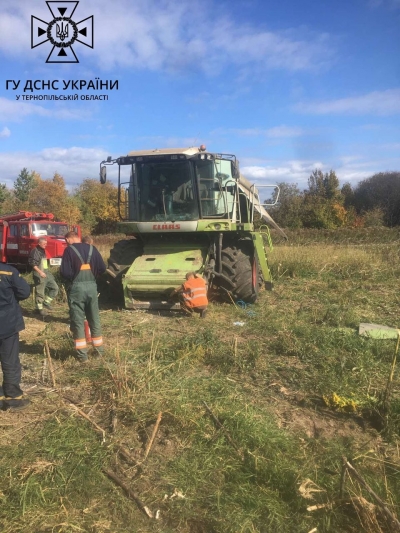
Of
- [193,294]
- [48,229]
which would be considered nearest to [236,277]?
[193,294]

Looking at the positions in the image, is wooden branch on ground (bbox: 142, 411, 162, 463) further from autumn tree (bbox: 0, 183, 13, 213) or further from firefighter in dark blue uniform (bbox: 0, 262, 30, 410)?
autumn tree (bbox: 0, 183, 13, 213)

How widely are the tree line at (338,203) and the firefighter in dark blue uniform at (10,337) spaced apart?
32.9m

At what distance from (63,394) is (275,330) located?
10.1 ft

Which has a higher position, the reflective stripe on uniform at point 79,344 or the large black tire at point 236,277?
the large black tire at point 236,277

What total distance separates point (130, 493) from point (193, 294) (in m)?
4.24

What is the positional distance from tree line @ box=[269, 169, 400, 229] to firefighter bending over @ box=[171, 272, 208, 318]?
97.5 ft

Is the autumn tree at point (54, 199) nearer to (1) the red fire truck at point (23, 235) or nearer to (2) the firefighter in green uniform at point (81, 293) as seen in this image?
(1) the red fire truck at point (23, 235)

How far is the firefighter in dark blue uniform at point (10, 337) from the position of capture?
12.9 ft

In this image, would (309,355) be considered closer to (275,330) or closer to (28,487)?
(275,330)

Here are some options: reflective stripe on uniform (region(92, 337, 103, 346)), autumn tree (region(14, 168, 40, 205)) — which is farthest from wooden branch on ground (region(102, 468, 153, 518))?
autumn tree (region(14, 168, 40, 205))

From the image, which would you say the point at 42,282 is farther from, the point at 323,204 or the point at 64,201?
the point at 64,201

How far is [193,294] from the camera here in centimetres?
683

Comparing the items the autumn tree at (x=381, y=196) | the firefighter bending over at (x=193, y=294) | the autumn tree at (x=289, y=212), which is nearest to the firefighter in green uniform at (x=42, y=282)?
the firefighter bending over at (x=193, y=294)

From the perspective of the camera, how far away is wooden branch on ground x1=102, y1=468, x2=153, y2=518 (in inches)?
101
